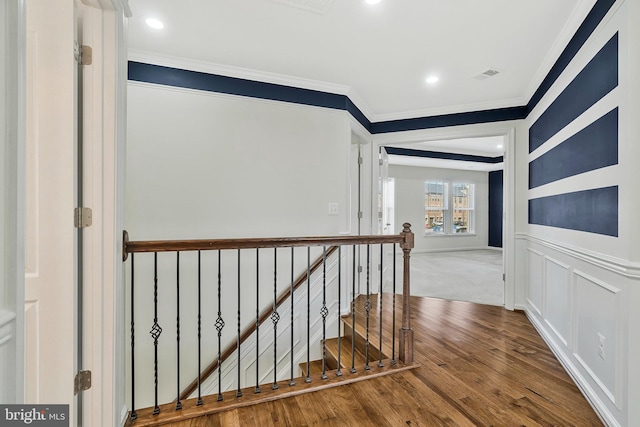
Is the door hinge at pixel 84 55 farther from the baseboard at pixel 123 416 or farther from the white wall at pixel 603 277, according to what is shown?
the white wall at pixel 603 277

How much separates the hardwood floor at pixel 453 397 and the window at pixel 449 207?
6089 millimetres

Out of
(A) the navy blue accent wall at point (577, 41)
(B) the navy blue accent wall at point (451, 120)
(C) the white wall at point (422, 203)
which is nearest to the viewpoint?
(A) the navy blue accent wall at point (577, 41)

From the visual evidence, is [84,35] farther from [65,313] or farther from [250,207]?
[250,207]

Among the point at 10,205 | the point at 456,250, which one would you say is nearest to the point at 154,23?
the point at 10,205

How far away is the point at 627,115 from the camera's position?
1548mm

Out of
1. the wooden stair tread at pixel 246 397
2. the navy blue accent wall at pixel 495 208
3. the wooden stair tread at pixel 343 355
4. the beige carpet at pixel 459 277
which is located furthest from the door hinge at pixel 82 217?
the navy blue accent wall at pixel 495 208

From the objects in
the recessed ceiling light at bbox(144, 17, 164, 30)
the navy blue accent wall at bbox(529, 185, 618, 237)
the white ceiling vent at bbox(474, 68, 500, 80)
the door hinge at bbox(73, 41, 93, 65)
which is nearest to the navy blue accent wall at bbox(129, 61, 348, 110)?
the recessed ceiling light at bbox(144, 17, 164, 30)

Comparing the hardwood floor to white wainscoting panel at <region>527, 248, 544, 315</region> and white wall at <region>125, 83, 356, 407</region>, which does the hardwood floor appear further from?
white wall at <region>125, 83, 356, 407</region>

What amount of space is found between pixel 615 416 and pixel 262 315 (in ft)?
8.33

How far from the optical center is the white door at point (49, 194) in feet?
4.09

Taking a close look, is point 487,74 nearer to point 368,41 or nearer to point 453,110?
point 453,110

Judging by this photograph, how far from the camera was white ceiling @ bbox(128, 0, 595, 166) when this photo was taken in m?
2.06

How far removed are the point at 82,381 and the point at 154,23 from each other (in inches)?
91.2

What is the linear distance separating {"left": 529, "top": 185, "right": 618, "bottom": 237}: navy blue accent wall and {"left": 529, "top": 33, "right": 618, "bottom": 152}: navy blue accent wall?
1.87 feet
